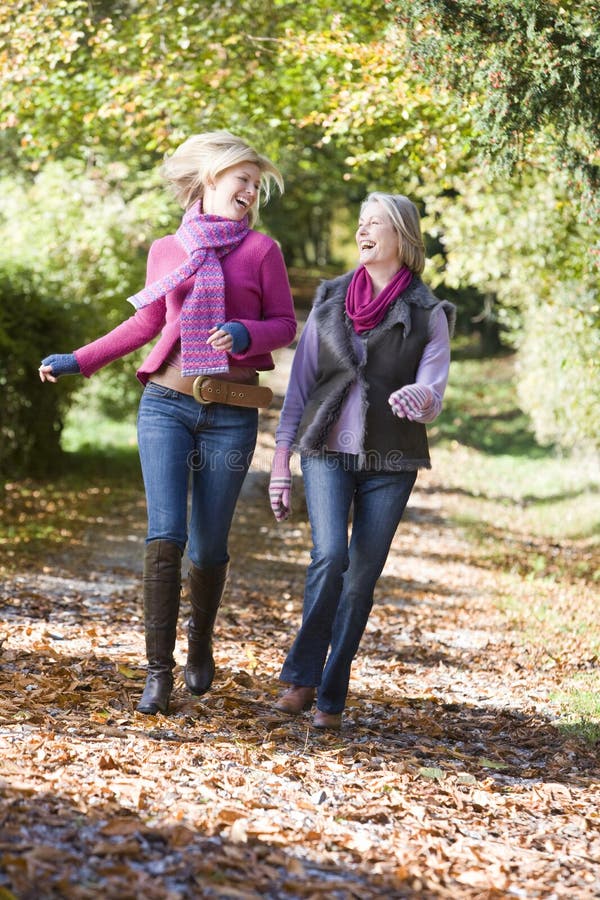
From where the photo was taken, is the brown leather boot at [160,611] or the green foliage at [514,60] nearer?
the brown leather boot at [160,611]

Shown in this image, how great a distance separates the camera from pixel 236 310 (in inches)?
188

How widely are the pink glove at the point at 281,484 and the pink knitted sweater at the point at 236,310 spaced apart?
0.40 m

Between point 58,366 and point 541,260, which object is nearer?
point 58,366

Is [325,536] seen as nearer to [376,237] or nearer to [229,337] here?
[229,337]

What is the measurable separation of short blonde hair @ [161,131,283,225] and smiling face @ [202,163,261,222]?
1.2 inches

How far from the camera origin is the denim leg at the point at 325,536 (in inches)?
185

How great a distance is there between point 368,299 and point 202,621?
63.0 inches

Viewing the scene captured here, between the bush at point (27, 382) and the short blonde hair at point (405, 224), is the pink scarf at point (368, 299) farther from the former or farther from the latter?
the bush at point (27, 382)

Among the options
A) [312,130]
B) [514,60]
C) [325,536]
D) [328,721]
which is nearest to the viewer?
[325,536]

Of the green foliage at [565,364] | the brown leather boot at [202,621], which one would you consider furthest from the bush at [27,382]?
the brown leather boot at [202,621]

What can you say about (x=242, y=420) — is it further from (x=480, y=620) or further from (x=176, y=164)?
(x=480, y=620)

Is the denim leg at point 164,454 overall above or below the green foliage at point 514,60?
below

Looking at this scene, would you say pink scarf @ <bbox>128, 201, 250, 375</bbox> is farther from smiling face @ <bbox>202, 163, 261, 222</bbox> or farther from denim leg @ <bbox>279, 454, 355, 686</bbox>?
denim leg @ <bbox>279, 454, 355, 686</bbox>

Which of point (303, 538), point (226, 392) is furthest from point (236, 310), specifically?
point (303, 538)
